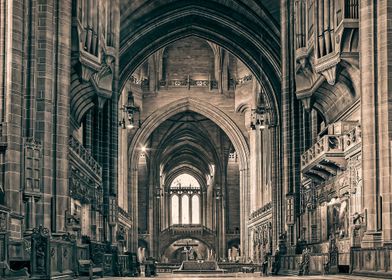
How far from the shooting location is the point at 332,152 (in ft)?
97.1

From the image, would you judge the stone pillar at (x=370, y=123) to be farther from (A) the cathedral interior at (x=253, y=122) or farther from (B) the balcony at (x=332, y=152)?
(B) the balcony at (x=332, y=152)

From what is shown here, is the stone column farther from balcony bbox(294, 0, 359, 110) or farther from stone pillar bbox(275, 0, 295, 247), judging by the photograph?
stone pillar bbox(275, 0, 295, 247)

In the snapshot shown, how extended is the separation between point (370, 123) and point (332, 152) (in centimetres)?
596

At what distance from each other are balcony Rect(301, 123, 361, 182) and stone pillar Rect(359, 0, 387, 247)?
3.11m

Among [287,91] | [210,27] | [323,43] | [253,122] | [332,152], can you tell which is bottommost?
[332,152]

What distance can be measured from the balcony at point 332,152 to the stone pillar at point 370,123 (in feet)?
10.2

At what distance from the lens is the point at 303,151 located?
37.7 meters

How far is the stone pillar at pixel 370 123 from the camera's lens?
76.9 ft

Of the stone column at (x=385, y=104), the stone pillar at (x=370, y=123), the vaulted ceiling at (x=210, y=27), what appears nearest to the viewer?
the stone column at (x=385, y=104)

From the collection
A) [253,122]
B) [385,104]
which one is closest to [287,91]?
Answer: [253,122]

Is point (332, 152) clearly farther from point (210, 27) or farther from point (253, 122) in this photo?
point (210, 27)

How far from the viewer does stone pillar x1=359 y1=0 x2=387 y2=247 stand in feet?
76.9

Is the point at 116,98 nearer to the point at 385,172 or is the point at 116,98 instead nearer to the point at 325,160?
the point at 325,160

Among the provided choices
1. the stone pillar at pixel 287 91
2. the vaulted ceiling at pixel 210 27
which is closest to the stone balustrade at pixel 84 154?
the vaulted ceiling at pixel 210 27
